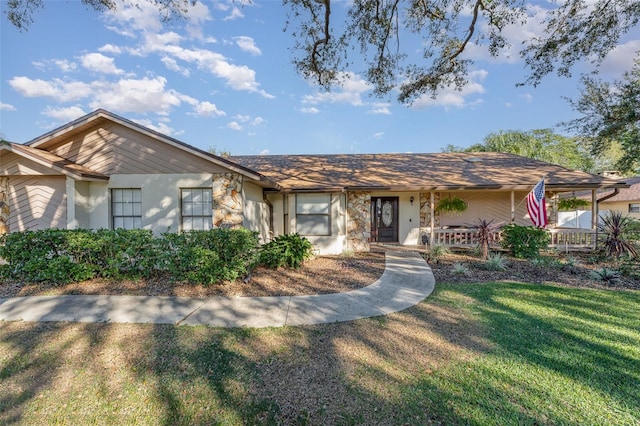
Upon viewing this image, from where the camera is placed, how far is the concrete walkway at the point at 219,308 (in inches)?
181

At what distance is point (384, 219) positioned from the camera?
13.3 m

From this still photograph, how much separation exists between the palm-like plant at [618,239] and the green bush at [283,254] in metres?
8.69

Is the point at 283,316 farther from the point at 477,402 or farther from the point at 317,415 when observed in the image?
the point at 477,402

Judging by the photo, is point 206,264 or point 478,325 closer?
point 478,325

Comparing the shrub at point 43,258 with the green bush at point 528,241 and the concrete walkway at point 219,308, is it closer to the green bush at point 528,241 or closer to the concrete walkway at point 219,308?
the concrete walkway at point 219,308

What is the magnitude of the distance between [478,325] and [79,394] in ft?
16.4

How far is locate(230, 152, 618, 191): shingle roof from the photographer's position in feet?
35.3

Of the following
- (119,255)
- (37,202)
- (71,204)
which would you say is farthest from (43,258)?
(37,202)

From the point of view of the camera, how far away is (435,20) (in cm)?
941

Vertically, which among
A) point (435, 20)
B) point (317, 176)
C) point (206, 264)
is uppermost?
point (435, 20)


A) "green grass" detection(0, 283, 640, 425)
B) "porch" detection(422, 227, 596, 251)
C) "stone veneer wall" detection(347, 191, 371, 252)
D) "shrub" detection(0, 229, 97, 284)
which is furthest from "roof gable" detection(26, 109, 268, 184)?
"porch" detection(422, 227, 596, 251)

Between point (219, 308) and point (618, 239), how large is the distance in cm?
1063

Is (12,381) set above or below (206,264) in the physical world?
below

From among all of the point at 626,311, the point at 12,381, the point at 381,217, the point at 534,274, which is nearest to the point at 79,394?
the point at 12,381
